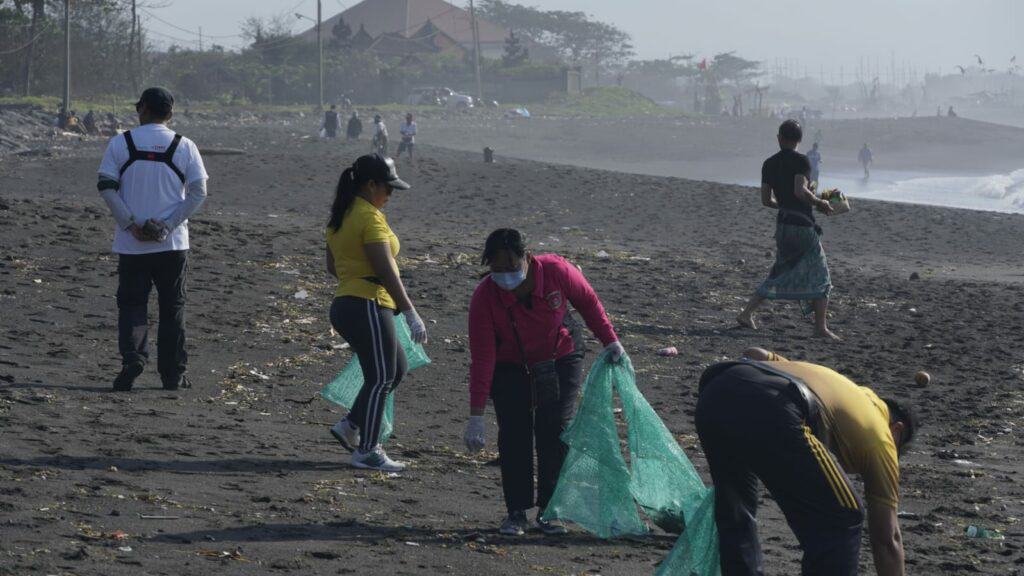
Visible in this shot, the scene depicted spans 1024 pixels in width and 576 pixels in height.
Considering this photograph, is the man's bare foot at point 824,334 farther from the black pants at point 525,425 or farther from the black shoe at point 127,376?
the black pants at point 525,425

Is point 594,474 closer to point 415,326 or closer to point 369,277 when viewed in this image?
point 415,326

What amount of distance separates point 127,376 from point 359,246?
2.27m

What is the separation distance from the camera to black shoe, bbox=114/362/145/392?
762 cm

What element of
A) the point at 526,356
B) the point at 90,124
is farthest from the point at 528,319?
the point at 90,124

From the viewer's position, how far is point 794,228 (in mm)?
10836

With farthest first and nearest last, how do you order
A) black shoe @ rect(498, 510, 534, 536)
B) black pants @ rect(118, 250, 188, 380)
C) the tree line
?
the tree line < black pants @ rect(118, 250, 188, 380) < black shoe @ rect(498, 510, 534, 536)

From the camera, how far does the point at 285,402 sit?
8430 millimetres

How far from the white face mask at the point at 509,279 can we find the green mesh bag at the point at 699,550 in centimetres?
130

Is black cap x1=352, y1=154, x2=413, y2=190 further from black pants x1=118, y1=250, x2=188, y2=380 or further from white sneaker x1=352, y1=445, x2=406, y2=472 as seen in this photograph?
black pants x1=118, y1=250, x2=188, y2=380

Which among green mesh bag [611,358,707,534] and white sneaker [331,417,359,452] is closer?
green mesh bag [611,358,707,534]

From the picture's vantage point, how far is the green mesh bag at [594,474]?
219 inches

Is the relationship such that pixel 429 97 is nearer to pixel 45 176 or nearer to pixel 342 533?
pixel 45 176

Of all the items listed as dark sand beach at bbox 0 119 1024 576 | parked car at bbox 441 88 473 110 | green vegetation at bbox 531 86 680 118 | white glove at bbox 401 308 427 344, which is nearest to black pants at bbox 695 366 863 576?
dark sand beach at bbox 0 119 1024 576

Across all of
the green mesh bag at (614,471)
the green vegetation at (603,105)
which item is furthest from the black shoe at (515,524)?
the green vegetation at (603,105)
